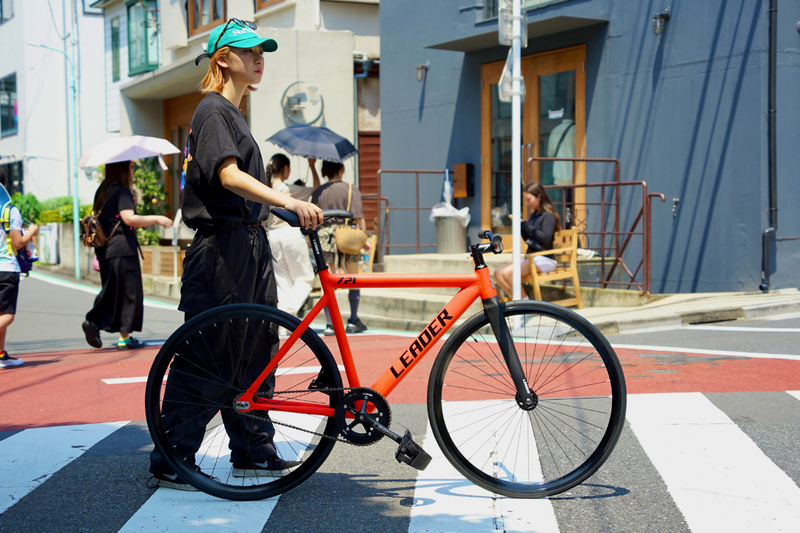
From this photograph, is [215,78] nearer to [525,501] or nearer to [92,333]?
[525,501]

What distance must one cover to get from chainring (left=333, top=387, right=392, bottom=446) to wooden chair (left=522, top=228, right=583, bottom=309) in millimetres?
6069

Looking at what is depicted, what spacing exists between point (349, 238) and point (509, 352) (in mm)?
5419

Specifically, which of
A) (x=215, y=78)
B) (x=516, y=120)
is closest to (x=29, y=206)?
(x=516, y=120)

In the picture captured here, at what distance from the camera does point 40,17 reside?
29578mm

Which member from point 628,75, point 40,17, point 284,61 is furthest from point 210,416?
point 40,17

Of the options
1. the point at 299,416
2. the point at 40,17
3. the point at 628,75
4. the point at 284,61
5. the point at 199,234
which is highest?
the point at 40,17

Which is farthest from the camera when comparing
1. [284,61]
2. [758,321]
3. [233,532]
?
[284,61]

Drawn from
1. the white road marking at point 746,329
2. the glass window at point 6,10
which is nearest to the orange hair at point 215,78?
the white road marking at point 746,329

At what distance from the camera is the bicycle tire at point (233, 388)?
353cm

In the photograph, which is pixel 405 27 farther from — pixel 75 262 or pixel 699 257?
pixel 75 262

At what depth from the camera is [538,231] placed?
9586 millimetres

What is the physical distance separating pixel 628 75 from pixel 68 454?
31.4 feet

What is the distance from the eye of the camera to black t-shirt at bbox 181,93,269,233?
3551 mm

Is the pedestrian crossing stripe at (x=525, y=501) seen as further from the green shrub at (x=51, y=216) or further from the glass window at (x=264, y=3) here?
the green shrub at (x=51, y=216)
